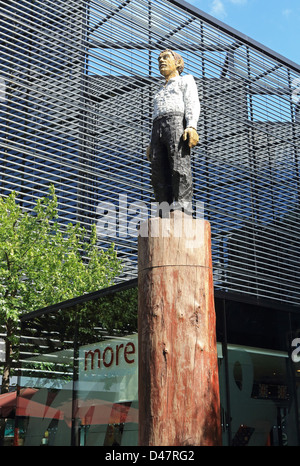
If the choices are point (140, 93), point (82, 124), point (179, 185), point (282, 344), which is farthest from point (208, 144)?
point (179, 185)

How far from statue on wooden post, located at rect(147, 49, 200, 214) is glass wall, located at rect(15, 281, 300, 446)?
340cm

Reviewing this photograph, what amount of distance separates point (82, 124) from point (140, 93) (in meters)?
2.32

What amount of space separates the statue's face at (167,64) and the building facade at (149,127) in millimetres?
10974

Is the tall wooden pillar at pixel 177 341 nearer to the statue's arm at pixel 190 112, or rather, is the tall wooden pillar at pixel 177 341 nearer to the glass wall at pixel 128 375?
the statue's arm at pixel 190 112

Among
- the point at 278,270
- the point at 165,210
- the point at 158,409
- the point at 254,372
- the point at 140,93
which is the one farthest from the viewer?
the point at 278,270

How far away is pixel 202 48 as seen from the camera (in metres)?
21.1

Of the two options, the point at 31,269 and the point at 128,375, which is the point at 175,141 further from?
the point at 31,269

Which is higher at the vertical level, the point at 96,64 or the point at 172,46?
the point at 172,46

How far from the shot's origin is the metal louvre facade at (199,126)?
18.5 m

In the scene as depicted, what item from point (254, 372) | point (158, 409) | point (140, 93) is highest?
point (140, 93)

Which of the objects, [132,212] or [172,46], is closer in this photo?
[132,212]

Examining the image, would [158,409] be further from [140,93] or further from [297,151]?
[297,151]

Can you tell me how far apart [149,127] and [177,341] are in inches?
623

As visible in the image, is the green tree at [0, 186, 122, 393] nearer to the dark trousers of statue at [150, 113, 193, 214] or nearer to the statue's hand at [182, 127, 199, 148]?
the dark trousers of statue at [150, 113, 193, 214]
